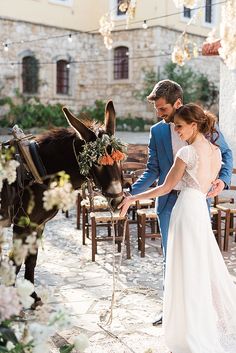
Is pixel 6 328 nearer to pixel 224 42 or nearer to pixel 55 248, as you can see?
pixel 224 42

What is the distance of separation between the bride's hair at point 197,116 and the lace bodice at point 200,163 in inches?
4.0

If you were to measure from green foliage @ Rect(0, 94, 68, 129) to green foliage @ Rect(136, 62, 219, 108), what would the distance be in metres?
4.42

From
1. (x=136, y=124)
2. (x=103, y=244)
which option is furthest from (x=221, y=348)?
(x=136, y=124)

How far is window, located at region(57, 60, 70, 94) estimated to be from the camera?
2614cm

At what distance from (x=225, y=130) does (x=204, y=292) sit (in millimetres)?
6153

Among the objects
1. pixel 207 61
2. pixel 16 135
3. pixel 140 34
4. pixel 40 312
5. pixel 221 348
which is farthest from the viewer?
pixel 207 61

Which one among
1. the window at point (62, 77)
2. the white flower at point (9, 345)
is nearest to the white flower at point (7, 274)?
the white flower at point (9, 345)

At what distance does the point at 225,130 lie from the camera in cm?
969

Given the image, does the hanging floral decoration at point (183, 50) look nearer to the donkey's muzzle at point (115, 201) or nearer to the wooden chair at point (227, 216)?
the donkey's muzzle at point (115, 201)

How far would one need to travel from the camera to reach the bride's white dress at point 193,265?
385cm

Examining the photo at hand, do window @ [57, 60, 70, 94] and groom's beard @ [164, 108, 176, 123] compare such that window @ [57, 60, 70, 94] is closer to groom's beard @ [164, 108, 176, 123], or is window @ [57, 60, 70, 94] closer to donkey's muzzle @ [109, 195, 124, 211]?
groom's beard @ [164, 108, 176, 123]

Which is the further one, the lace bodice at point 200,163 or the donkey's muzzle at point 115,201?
the donkey's muzzle at point 115,201

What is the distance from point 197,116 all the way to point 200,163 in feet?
1.15

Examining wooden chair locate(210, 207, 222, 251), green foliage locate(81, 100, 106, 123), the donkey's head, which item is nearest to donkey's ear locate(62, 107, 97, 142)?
the donkey's head
